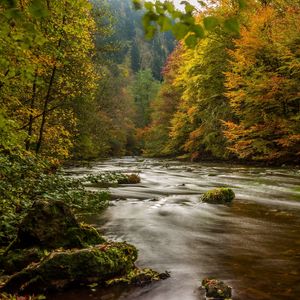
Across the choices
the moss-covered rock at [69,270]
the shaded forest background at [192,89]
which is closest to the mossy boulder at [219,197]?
the shaded forest background at [192,89]

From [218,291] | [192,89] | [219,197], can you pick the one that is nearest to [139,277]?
[218,291]

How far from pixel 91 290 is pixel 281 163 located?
67.1 feet

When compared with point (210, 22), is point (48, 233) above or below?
below

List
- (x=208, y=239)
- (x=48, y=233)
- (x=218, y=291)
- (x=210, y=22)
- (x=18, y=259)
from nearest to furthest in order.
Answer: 1. (x=210, y=22)
2. (x=218, y=291)
3. (x=18, y=259)
4. (x=48, y=233)
5. (x=208, y=239)

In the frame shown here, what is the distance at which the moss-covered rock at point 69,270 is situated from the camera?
442 cm

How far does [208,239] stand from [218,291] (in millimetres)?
2590

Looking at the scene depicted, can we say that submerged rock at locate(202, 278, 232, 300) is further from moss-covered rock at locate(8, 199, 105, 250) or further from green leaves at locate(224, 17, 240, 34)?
green leaves at locate(224, 17, 240, 34)

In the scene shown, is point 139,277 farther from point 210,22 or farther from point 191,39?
point 210,22

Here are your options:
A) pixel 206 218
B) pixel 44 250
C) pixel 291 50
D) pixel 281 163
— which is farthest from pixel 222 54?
pixel 44 250

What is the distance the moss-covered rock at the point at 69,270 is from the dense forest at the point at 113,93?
1.02 ft

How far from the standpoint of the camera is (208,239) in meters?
6.90

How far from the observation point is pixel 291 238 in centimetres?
680

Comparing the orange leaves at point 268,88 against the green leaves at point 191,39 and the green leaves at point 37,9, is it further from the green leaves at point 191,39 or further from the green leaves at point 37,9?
the green leaves at point 37,9

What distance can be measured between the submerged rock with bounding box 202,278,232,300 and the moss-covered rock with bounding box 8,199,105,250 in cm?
201
